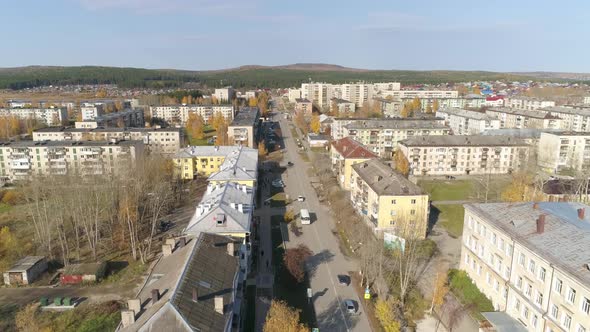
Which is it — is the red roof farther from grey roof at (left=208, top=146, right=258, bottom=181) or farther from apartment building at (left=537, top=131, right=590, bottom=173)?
apartment building at (left=537, top=131, right=590, bottom=173)

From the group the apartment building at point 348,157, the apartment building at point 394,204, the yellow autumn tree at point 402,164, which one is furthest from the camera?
the yellow autumn tree at point 402,164

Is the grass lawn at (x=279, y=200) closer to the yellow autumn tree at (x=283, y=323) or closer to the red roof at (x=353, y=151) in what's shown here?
the red roof at (x=353, y=151)

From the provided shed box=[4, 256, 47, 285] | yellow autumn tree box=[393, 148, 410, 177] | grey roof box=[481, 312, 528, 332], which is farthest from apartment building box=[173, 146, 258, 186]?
grey roof box=[481, 312, 528, 332]

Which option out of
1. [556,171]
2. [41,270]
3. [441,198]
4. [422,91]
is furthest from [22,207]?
[422,91]

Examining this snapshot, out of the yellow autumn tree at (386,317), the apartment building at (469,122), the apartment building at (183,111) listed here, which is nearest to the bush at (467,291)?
the yellow autumn tree at (386,317)

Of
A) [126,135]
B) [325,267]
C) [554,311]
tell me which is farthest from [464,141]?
[126,135]
